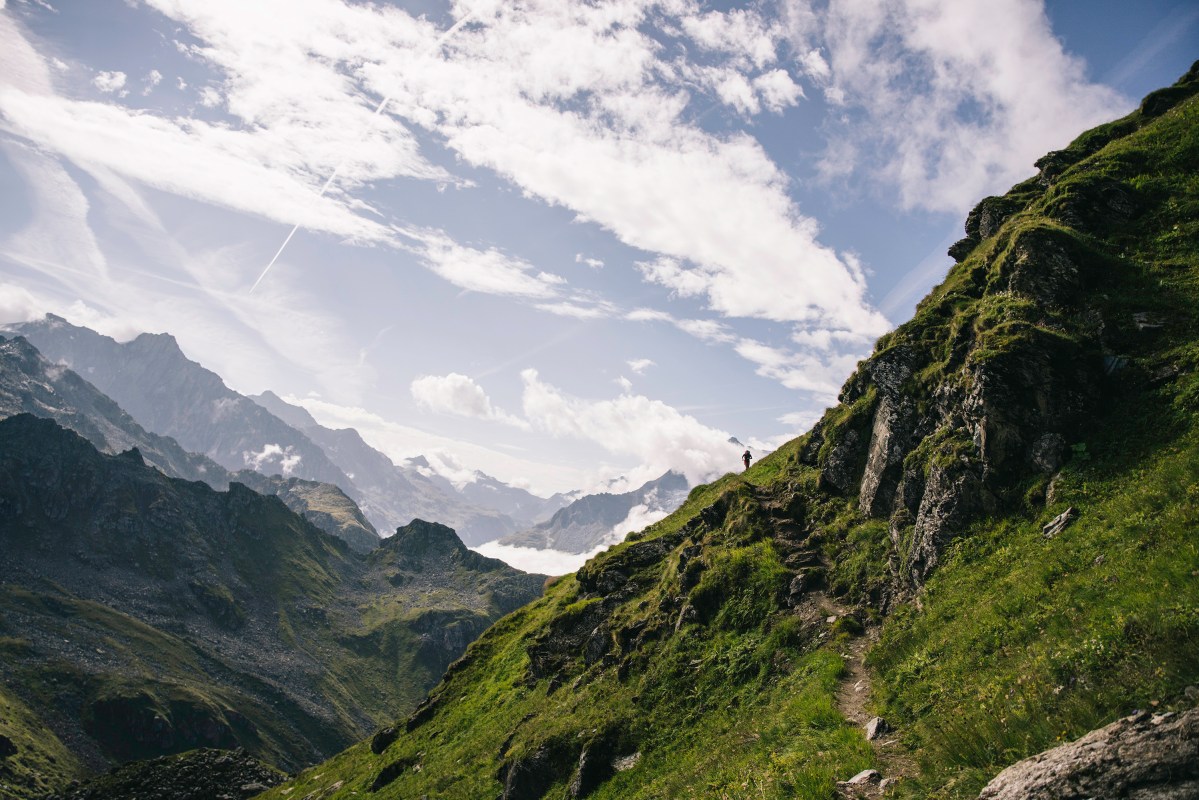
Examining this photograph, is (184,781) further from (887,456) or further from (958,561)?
(958,561)

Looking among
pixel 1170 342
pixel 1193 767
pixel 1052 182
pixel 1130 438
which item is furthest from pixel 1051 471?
pixel 1052 182

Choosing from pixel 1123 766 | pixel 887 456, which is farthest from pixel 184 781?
pixel 1123 766

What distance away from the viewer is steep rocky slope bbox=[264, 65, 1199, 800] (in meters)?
14.0

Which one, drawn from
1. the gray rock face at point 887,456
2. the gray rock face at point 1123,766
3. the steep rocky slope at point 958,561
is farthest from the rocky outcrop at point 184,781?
the gray rock face at point 1123,766

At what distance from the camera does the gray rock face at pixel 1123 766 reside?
812 cm

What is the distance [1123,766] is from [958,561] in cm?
1449

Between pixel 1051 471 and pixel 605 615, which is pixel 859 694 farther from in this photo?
pixel 605 615

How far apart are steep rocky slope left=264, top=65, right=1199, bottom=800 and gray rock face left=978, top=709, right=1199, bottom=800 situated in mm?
1112

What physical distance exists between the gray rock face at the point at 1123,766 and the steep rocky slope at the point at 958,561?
111 centimetres

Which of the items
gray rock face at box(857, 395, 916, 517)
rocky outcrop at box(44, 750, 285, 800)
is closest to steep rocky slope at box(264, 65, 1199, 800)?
gray rock face at box(857, 395, 916, 517)

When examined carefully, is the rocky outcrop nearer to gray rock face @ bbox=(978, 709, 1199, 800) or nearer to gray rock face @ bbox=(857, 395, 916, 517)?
gray rock face @ bbox=(857, 395, 916, 517)

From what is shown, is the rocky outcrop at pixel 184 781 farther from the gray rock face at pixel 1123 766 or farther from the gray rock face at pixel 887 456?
the gray rock face at pixel 1123 766

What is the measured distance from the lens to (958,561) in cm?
2191

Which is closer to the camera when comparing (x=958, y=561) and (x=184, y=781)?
(x=958, y=561)
